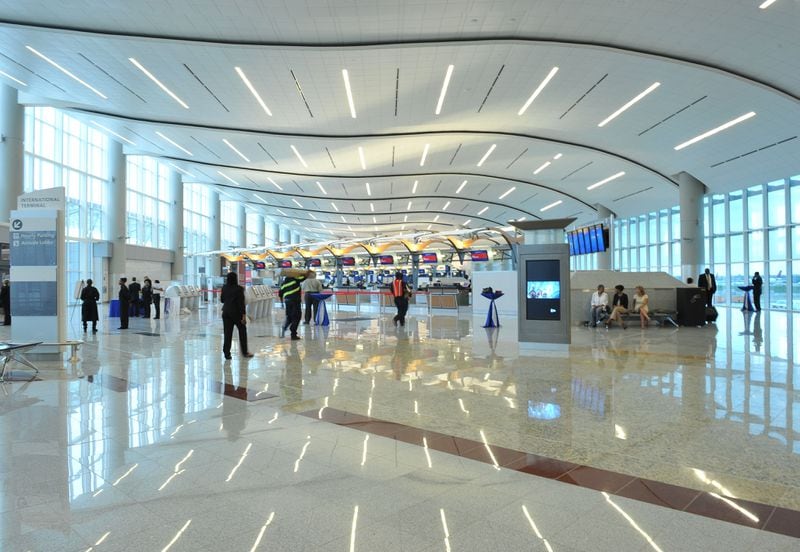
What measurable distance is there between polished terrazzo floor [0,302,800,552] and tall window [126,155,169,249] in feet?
89.1

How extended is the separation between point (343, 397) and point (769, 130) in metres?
19.6

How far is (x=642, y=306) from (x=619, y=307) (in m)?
0.67

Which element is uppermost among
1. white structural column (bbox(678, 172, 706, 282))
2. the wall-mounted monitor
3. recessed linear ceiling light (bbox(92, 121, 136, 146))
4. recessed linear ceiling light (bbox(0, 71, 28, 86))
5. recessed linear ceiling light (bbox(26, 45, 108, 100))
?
recessed linear ceiling light (bbox(92, 121, 136, 146))

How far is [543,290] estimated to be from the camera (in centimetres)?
918

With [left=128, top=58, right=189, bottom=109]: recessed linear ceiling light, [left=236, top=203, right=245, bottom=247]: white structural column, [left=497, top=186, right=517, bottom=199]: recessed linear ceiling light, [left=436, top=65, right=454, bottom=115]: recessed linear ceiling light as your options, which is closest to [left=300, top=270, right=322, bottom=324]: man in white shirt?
[left=436, top=65, right=454, bottom=115]: recessed linear ceiling light

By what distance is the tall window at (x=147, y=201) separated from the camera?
A: 99.3 feet

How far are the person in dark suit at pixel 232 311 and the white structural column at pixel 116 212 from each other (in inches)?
906

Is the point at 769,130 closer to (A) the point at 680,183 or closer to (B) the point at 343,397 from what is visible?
(A) the point at 680,183

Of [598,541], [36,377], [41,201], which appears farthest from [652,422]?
[41,201]

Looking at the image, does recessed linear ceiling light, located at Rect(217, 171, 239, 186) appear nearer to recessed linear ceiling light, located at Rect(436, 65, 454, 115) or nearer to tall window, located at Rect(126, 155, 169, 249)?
tall window, located at Rect(126, 155, 169, 249)

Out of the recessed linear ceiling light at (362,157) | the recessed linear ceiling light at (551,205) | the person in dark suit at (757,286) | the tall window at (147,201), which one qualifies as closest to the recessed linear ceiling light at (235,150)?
the recessed linear ceiling light at (362,157)

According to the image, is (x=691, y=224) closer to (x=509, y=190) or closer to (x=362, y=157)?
(x=509, y=190)

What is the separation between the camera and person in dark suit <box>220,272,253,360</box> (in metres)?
8.02

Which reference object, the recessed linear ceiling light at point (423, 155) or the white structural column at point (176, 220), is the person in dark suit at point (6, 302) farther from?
the white structural column at point (176, 220)
